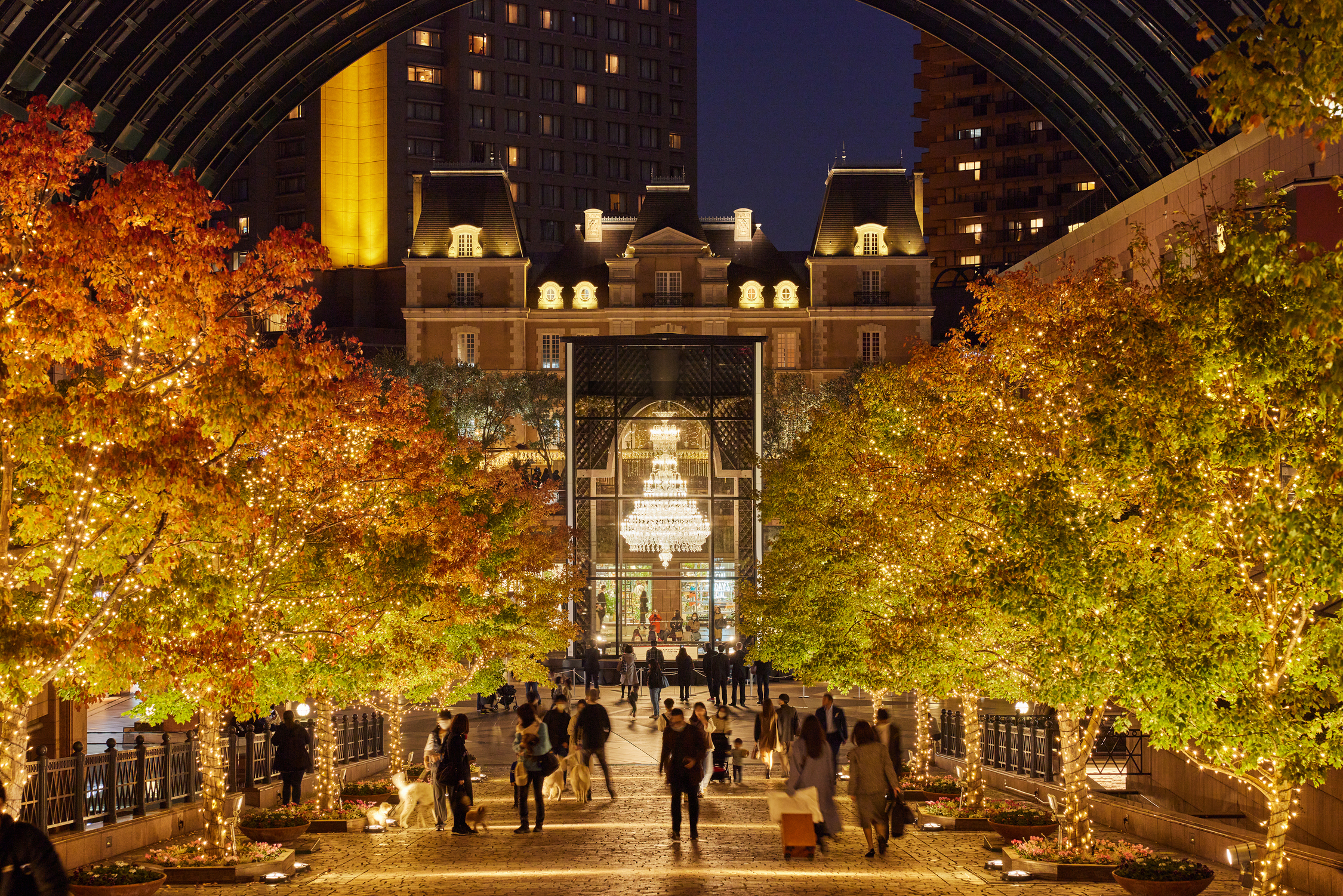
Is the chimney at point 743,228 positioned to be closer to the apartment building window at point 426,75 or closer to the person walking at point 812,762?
the apartment building window at point 426,75

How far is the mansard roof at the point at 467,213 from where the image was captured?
266 ft

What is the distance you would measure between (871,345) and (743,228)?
11.1 metres

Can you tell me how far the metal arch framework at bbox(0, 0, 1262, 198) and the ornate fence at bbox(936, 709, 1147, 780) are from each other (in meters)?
19.0

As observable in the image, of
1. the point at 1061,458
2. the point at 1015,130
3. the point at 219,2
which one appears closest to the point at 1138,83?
the point at 219,2

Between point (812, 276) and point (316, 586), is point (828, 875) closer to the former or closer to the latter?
point (316, 586)

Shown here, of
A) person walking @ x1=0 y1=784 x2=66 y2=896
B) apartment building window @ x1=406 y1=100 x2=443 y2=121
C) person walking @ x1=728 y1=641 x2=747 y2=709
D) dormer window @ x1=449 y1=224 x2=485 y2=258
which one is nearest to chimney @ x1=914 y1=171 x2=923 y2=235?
dormer window @ x1=449 y1=224 x2=485 y2=258

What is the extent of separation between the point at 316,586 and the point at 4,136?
22.3 ft

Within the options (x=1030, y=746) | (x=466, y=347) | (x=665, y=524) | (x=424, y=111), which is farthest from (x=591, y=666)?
(x=424, y=111)

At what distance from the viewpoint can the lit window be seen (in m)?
81.8

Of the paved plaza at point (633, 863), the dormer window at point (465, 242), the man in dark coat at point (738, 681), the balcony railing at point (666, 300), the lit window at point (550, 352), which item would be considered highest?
the dormer window at point (465, 242)

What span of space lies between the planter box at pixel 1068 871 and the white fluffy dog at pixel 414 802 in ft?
26.9

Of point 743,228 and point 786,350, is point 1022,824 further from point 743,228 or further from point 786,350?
point 743,228

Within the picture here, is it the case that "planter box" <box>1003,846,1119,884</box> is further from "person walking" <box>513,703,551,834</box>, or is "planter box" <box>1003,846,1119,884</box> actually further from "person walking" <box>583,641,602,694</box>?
"person walking" <box>583,641,602,694</box>

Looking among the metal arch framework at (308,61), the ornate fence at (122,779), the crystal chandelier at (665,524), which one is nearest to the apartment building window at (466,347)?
the metal arch framework at (308,61)
